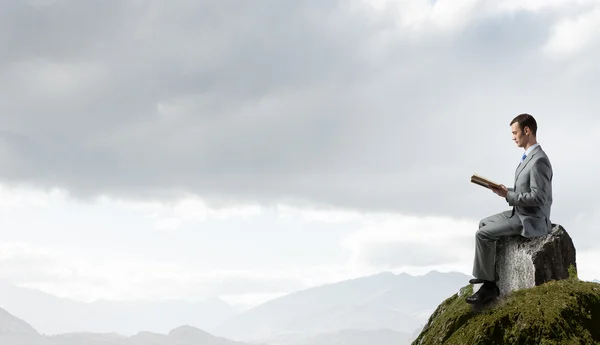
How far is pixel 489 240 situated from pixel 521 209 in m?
0.79

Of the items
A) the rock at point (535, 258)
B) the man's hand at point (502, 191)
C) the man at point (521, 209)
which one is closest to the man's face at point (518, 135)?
the man at point (521, 209)

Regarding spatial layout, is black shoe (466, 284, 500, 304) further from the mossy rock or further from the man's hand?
the man's hand

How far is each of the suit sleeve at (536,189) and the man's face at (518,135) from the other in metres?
0.55

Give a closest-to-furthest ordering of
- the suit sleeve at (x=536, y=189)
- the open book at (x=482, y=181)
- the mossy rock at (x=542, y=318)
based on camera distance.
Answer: the mossy rock at (x=542, y=318), the suit sleeve at (x=536, y=189), the open book at (x=482, y=181)

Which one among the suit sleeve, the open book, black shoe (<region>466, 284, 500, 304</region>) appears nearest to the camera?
the suit sleeve

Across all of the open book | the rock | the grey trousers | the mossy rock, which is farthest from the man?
the mossy rock

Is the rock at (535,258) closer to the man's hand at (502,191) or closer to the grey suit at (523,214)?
the grey suit at (523,214)

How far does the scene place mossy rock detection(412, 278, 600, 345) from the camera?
998 cm

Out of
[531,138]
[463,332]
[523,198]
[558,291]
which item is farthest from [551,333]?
[531,138]

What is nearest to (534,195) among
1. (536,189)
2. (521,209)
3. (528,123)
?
(536,189)

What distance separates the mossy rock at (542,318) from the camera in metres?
9.98

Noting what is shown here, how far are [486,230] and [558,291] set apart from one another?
4.95 feet

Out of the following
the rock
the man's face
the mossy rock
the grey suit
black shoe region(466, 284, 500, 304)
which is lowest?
the mossy rock

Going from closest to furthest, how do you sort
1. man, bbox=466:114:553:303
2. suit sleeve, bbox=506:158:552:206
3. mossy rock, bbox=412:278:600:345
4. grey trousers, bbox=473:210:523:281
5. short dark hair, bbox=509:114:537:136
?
1. mossy rock, bbox=412:278:600:345
2. suit sleeve, bbox=506:158:552:206
3. man, bbox=466:114:553:303
4. grey trousers, bbox=473:210:523:281
5. short dark hair, bbox=509:114:537:136
